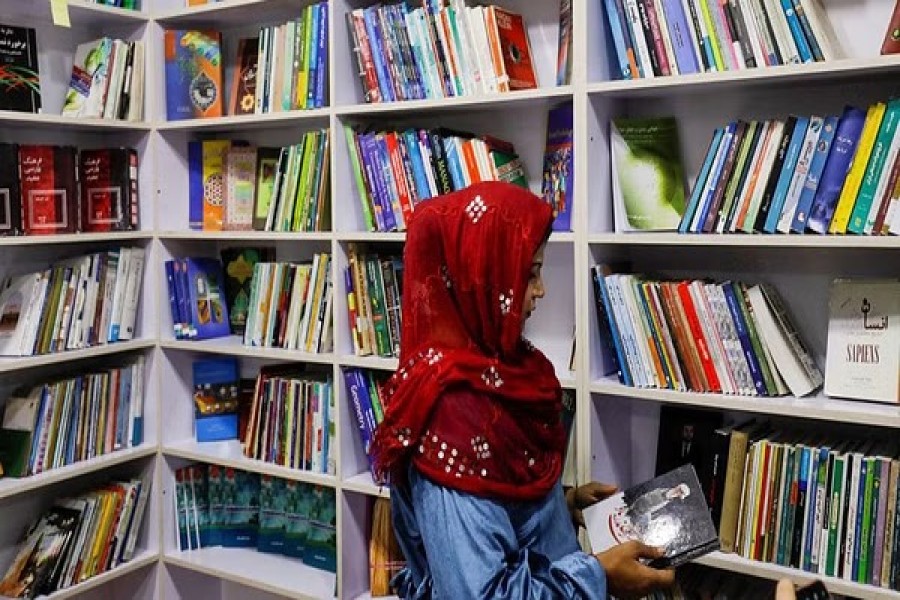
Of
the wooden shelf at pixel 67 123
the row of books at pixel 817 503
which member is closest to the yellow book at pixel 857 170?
the row of books at pixel 817 503

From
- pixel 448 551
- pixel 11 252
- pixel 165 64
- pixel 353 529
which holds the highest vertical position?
pixel 165 64

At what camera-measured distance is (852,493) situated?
1.71 m

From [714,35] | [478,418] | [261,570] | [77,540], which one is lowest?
[261,570]

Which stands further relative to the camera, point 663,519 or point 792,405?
point 792,405

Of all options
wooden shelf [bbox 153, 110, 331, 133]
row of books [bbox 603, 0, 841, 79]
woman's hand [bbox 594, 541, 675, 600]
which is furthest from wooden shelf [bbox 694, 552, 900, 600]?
wooden shelf [bbox 153, 110, 331, 133]

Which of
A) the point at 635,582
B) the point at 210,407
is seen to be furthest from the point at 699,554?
the point at 210,407

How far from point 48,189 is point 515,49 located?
1.32m

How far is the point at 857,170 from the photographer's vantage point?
167 cm

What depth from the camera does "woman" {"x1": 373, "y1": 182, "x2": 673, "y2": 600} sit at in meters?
1.36

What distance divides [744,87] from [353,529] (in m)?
1.48

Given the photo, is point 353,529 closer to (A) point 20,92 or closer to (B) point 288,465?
(B) point 288,465

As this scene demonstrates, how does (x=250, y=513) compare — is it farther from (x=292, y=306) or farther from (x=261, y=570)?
(x=292, y=306)

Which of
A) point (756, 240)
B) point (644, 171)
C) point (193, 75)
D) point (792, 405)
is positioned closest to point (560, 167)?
point (644, 171)

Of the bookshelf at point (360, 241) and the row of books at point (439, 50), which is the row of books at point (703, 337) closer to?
the bookshelf at point (360, 241)
